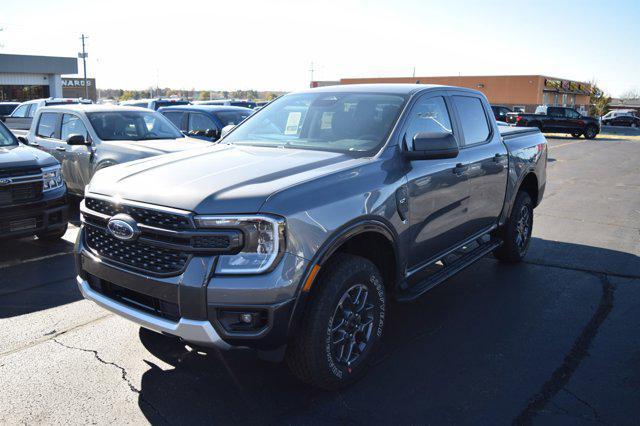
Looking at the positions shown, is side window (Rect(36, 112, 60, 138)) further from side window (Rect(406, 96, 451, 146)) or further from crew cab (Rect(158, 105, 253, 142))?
side window (Rect(406, 96, 451, 146))

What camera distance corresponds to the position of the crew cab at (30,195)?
239 inches

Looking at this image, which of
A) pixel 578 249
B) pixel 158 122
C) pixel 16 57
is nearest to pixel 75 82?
pixel 16 57

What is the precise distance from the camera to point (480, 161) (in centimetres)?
502

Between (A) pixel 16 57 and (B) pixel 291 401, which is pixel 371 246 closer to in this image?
(B) pixel 291 401

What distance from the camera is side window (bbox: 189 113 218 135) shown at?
11812 mm

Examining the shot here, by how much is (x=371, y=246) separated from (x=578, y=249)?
14.3 feet

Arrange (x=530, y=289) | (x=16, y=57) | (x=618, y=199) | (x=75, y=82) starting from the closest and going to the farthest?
(x=530, y=289) < (x=618, y=199) < (x=16, y=57) < (x=75, y=82)

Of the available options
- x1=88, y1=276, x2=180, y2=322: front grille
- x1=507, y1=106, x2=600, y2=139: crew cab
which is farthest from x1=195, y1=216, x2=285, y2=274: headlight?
x1=507, y1=106, x2=600, y2=139: crew cab

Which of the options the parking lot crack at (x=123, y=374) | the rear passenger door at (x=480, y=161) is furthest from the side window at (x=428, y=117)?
the parking lot crack at (x=123, y=374)

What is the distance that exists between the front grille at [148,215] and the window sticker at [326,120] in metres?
1.75

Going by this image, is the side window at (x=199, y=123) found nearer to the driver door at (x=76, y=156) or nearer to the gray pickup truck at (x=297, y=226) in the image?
the driver door at (x=76, y=156)

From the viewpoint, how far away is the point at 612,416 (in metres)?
3.25

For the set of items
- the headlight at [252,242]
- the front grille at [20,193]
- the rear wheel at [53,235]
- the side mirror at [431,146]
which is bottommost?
the rear wheel at [53,235]

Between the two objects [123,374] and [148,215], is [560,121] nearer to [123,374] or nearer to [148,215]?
[123,374]
